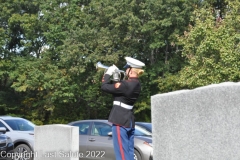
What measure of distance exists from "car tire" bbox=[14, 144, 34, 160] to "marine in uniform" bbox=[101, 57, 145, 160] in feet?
23.7

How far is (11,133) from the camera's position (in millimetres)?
13828

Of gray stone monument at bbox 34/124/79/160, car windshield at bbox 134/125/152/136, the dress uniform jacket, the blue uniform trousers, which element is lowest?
car windshield at bbox 134/125/152/136

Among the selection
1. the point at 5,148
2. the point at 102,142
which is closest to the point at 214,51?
the point at 102,142

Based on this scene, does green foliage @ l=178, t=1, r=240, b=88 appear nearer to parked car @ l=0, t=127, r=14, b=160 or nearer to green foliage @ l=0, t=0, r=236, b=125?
green foliage @ l=0, t=0, r=236, b=125

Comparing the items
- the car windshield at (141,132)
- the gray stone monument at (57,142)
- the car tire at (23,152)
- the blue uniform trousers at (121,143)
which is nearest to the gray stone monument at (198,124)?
the blue uniform trousers at (121,143)

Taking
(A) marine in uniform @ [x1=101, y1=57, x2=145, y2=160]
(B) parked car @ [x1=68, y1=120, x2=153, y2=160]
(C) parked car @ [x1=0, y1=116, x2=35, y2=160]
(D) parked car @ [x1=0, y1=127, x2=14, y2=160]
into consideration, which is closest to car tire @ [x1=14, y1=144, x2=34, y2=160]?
(C) parked car @ [x1=0, y1=116, x2=35, y2=160]

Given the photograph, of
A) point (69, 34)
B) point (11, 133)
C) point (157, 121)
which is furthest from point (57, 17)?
point (157, 121)

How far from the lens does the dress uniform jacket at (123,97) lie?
599 cm

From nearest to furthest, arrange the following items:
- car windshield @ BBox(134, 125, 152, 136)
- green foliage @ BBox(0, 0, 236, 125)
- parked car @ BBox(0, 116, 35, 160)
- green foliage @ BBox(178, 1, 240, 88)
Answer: car windshield @ BBox(134, 125, 152, 136) < parked car @ BBox(0, 116, 35, 160) < green foliage @ BBox(178, 1, 240, 88) < green foliage @ BBox(0, 0, 236, 125)

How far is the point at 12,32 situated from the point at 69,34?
327 inches

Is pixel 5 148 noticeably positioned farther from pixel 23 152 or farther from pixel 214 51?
pixel 214 51

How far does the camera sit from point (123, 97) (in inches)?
240

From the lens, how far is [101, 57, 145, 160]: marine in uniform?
5945mm

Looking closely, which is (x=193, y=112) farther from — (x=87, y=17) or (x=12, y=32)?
(x=12, y=32)
